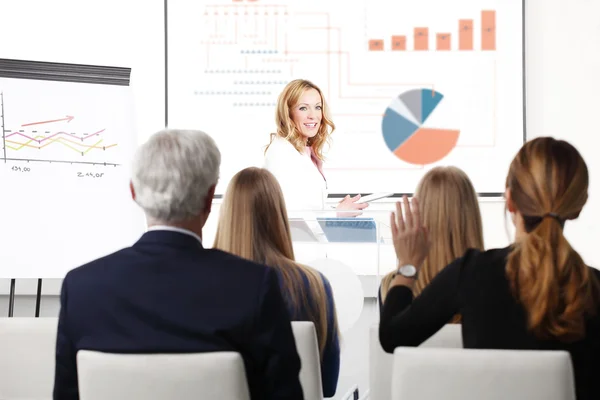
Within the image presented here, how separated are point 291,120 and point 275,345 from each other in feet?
10.3

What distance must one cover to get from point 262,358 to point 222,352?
0.22 feet

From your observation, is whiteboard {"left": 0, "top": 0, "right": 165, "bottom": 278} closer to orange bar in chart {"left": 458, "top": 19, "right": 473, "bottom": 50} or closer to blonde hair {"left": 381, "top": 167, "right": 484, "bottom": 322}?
blonde hair {"left": 381, "top": 167, "right": 484, "bottom": 322}

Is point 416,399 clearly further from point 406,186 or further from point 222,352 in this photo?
point 406,186

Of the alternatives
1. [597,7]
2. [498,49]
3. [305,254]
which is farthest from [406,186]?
[305,254]

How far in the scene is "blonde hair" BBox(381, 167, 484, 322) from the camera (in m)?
2.13

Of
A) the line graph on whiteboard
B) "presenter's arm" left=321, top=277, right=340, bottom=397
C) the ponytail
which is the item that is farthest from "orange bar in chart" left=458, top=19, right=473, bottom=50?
the ponytail

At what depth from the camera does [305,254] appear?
2684mm

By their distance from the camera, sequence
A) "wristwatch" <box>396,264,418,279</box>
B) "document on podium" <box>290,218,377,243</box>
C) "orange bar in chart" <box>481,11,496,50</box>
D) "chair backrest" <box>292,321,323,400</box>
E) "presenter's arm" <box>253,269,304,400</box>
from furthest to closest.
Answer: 1. "orange bar in chart" <box>481,11,496,50</box>
2. "document on podium" <box>290,218,377,243</box>
3. "chair backrest" <box>292,321,323,400</box>
4. "wristwatch" <box>396,264,418,279</box>
5. "presenter's arm" <box>253,269,304,400</box>

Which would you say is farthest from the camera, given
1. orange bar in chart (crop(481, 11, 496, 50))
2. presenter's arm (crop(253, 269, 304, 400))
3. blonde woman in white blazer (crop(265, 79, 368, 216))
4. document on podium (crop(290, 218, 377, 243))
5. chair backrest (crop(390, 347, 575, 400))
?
orange bar in chart (crop(481, 11, 496, 50))

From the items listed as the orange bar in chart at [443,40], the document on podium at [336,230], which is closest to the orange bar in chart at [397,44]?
the orange bar in chart at [443,40]

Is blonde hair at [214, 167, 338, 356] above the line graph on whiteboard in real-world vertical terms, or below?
below

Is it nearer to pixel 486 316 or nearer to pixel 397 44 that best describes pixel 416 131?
pixel 397 44

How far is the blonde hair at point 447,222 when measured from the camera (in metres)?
2.13

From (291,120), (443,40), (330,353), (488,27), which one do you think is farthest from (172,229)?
(488,27)
